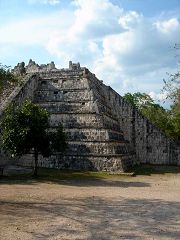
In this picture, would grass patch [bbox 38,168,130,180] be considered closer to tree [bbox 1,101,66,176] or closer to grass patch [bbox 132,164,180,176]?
tree [bbox 1,101,66,176]

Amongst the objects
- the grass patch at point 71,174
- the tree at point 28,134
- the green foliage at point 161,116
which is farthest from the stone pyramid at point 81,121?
the green foliage at point 161,116

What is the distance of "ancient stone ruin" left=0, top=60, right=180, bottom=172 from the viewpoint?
2166 centimetres

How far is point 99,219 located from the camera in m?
9.98

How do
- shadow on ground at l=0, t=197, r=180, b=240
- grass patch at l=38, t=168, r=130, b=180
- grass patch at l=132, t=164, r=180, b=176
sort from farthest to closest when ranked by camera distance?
grass patch at l=132, t=164, r=180, b=176 → grass patch at l=38, t=168, r=130, b=180 → shadow on ground at l=0, t=197, r=180, b=240

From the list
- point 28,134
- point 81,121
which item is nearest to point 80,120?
point 81,121

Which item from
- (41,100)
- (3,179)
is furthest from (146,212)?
(41,100)

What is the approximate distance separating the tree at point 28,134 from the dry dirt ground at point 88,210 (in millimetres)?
1747

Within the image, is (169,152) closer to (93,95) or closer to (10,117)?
(93,95)

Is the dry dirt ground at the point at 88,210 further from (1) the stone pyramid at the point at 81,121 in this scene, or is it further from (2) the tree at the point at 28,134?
(1) the stone pyramid at the point at 81,121

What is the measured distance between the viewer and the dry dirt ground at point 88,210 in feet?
28.1

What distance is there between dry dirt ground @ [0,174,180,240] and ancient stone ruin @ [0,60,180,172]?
4.30 metres

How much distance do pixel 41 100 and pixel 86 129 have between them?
4410 millimetres

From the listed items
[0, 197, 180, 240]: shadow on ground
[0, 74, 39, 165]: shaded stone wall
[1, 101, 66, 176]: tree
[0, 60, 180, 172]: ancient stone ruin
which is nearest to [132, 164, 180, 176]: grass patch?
[0, 60, 180, 172]: ancient stone ruin

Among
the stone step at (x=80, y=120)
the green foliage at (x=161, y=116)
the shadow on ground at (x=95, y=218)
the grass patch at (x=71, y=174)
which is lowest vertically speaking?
the shadow on ground at (x=95, y=218)
